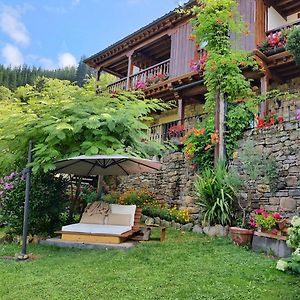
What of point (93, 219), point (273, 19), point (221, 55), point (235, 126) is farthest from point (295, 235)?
point (273, 19)

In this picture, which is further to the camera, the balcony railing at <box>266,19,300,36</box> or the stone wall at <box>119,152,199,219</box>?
the balcony railing at <box>266,19,300,36</box>

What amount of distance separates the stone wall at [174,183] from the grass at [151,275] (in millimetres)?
2937

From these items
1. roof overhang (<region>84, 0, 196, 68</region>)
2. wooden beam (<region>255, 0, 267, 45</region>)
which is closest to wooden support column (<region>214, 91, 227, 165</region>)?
wooden beam (<region>255, 0, 267, 45</region>)

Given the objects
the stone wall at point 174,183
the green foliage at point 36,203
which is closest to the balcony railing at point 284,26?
the stone wall at point 174,183

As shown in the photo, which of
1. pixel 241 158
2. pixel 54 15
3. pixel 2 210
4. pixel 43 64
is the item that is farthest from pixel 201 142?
pixel 43 64

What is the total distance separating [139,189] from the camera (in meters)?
11.3

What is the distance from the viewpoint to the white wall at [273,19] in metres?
11.9

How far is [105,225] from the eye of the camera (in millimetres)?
7656

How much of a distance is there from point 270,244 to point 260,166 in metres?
2.19

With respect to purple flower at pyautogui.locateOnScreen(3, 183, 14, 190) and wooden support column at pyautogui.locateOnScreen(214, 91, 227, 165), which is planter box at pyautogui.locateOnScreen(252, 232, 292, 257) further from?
purple flower at pyautogui.locateOnScreen(3, 183, 14, 190)

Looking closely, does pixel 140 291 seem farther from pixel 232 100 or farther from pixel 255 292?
Answer: pixel 232 100

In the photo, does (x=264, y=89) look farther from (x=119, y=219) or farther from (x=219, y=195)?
(x=119, y=219)

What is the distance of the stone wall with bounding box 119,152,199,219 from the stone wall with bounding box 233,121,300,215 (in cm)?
177

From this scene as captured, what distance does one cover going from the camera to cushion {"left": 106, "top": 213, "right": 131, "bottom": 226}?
7.66 m
